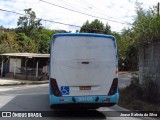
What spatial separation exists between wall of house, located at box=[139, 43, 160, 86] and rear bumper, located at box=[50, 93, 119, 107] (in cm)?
341

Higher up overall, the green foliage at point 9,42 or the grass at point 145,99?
the green foliage at point 9,42

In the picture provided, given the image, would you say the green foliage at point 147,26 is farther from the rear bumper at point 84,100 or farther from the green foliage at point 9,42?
the green foliage at point 9,42

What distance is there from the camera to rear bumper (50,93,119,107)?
10.6m

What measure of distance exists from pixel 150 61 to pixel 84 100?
528cm

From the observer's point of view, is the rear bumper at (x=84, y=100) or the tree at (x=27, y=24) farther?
the tree at (x=27, y=24)

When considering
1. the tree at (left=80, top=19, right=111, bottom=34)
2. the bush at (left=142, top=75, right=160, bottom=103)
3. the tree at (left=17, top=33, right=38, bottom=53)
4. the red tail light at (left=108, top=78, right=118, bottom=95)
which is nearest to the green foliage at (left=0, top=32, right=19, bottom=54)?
the tree at (left=17, top=33, right=38, bottom=53)

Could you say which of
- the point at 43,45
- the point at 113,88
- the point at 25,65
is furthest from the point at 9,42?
the point at 113,88

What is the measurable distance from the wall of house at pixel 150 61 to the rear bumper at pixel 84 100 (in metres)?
3.41

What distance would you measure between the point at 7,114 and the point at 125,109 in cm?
470

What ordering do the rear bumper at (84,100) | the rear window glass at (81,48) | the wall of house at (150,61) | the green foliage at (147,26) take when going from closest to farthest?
the rear bumper at (84,100), the rear window glass at (81,48), the wall of house at (150,61), the green foliage at (147,26)

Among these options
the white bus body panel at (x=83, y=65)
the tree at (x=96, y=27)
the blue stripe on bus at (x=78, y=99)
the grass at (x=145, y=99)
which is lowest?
the grass at (x=145, y=99)

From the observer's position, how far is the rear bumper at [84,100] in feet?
34.7

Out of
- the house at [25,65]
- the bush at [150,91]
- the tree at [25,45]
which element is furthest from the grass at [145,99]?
the tree at [25,45]

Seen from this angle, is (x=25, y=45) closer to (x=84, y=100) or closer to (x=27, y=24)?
(x=27, y=24)
